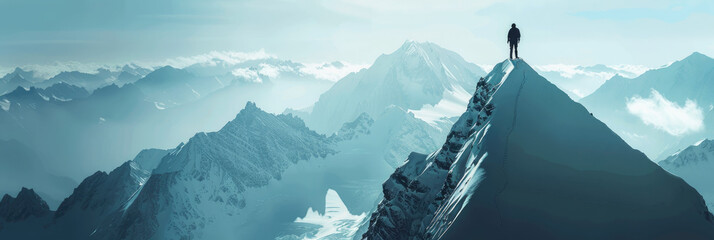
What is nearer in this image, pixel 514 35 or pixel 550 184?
pixel 550 184

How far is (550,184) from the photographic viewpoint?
51844 millimetres

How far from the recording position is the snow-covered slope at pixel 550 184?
4897 centimetres

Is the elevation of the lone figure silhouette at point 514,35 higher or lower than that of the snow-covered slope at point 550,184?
A: higher

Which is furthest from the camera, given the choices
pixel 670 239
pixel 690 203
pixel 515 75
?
pixel 515 75

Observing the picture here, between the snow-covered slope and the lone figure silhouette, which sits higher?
the lone figure silhouette

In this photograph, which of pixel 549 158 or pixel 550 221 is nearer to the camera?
pixel 550 221

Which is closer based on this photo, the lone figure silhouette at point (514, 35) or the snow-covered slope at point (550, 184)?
the snow-covered slope at point (550, 184)

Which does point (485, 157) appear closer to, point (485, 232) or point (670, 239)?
point (485, 232)

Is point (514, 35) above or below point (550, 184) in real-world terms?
above

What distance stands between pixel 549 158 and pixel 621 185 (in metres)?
6.96

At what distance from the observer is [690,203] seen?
5144 centimetres

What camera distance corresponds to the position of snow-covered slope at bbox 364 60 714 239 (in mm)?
48969

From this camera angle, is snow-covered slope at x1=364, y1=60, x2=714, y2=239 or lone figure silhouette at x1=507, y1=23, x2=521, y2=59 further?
lone figure silhouette at x1=507, y1=23, x2=521, y2=59

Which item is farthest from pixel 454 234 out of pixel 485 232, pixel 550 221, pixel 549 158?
pixel 549 158
